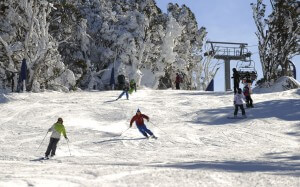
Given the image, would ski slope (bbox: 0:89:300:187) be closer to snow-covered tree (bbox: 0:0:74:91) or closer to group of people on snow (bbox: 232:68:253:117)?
group of people on snow (bbox: 232:68:253:117)

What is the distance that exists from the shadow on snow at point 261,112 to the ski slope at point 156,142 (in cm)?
5

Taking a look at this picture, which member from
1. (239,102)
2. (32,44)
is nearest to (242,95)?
(239,102)

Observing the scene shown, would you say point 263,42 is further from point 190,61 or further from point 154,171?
point 154,171

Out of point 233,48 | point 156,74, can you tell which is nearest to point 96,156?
point 156,74

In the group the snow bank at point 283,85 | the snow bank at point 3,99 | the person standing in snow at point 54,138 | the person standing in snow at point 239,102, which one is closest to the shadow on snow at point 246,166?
the person standing in snow at point 54,138

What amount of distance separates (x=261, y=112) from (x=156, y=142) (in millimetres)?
8155

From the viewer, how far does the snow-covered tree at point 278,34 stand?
3403cm

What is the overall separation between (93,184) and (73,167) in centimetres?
199

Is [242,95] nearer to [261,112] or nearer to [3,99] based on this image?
[261,112]

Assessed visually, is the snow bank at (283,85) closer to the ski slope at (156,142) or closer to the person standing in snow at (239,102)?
the ski slope at (156,142)

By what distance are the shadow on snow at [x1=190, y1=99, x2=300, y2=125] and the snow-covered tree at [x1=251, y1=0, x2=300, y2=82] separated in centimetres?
1183

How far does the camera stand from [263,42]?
34312 mm

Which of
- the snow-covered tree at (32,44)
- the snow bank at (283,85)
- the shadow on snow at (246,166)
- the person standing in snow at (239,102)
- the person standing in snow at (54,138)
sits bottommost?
the shadow on snow at (246,166)

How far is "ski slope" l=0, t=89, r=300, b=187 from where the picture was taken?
8.02 metres
